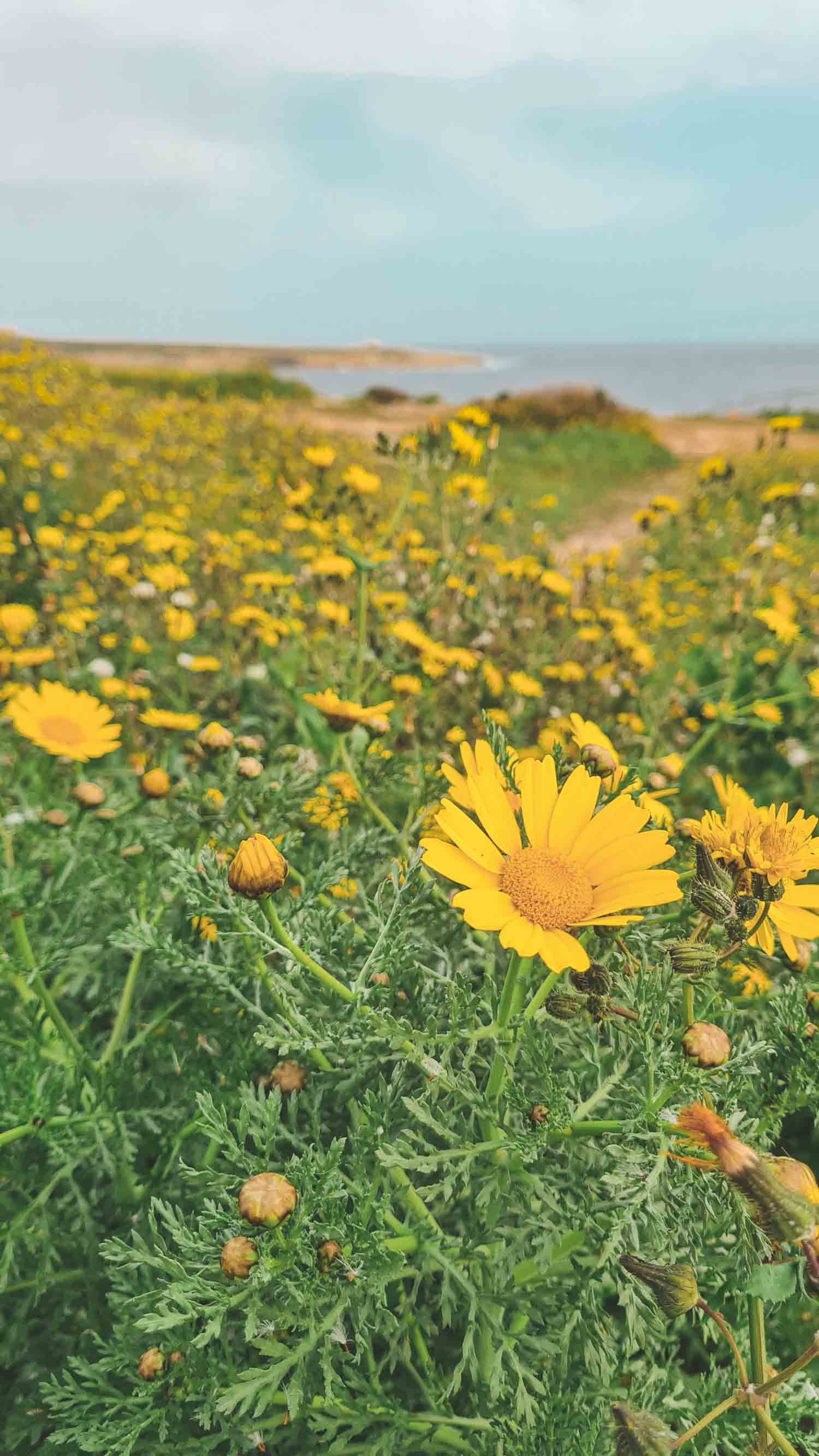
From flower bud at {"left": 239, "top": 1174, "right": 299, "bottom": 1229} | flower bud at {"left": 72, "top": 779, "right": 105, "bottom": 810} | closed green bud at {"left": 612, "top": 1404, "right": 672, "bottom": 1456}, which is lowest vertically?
closed green bud at {"left": 612, "top": 1404, "right": 672, "bottom": 1456}

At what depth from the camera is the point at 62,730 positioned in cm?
187

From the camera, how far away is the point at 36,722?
184 centimetres

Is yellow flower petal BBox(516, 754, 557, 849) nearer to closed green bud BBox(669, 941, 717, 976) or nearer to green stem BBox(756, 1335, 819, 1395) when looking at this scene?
closed green bud BBox(669, 941, 717, 976)

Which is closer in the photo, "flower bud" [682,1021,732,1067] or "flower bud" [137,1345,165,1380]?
"flower bud" [682,1021,732,1067]

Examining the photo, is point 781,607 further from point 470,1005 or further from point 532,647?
point 470,1005

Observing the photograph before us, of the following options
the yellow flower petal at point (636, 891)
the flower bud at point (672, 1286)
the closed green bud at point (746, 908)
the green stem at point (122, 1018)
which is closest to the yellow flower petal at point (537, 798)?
the yellow flower petal at point (636, 891)

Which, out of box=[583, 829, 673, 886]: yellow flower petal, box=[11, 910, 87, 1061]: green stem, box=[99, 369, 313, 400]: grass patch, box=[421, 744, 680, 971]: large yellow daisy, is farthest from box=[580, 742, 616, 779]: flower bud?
box=[99, 369, 313, 400]: grass patch

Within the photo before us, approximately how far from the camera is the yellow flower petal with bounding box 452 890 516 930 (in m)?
0.76

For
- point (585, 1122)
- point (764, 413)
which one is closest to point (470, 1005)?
point (585, 1122)

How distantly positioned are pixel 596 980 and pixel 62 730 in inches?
57.1

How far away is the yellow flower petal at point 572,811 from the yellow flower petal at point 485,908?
0.41ft

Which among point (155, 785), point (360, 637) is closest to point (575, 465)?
point (360, 637)

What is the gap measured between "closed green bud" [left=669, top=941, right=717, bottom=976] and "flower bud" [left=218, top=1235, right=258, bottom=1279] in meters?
0.57

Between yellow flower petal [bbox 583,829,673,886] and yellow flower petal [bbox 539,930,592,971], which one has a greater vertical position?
yellow flower petal [bbox 583,829,673,886]
